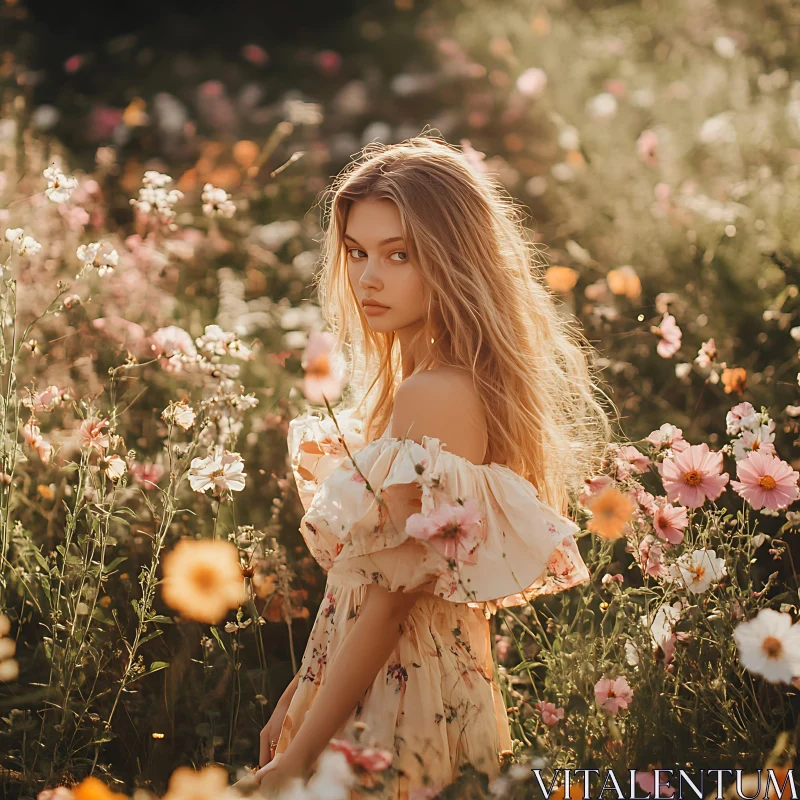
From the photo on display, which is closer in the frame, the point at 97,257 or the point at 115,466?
the point at 115,466

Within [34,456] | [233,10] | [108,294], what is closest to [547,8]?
[233,10]

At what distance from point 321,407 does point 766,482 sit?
1160mm

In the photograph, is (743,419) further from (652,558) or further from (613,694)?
(613,694)

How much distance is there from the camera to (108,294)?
9.34ft

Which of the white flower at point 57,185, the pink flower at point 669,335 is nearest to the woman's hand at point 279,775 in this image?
the white flower at point 57,185

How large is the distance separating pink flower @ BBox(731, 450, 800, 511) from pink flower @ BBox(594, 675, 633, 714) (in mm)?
399

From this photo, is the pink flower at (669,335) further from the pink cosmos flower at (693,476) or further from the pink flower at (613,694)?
the pink flower at (613,694)

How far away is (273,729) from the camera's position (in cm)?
179

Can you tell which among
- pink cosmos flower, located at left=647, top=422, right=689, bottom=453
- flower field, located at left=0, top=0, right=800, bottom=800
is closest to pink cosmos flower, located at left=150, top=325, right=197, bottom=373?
flower field, located at left=0, top=0, right=800, bottom=800

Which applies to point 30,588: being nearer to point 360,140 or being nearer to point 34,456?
point 34,456

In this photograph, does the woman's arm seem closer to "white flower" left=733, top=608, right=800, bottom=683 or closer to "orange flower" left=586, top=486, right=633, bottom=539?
"orange flower" left=586, top=486, right=633, bottom=539

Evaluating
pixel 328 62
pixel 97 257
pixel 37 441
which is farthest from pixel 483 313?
pixel 328 62

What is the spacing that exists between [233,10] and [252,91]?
2.02m

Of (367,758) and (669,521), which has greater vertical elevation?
(669,521)
